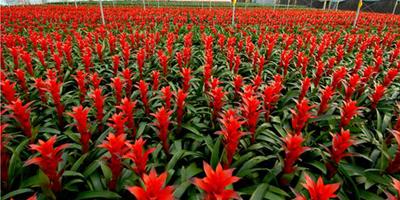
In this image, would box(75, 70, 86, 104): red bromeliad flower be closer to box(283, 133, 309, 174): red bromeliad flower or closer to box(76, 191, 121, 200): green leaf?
box(76, 191, 121, 200): green leaf

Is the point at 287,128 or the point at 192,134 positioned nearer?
the point at 192,134

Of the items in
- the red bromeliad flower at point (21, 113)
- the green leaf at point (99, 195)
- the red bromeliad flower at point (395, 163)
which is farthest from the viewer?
the red bromeliad flower at point (21, 113)

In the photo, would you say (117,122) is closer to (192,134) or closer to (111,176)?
(111,176)

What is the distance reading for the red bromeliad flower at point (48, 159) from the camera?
1.50m

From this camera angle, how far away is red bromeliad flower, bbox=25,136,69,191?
4.92 feet

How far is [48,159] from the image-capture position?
1.54 m

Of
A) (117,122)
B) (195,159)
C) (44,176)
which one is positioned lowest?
(195,159)

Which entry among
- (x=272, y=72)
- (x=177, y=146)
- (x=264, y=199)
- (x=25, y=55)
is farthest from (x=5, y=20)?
(x=264, y=199)

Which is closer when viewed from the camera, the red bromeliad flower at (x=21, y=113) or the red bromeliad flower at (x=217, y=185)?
the red bromeliad flower at (x=217, y=185)

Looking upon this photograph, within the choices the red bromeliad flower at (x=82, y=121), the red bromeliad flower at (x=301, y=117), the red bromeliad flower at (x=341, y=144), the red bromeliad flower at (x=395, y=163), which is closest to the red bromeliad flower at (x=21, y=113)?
the red bromeliad flower at (x=82, y=121)

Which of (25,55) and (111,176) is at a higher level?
(25,55)

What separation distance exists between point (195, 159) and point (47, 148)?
123 cm

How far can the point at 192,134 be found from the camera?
258 cm

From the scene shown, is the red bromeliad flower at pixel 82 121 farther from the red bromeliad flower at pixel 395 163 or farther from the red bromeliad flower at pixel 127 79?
the red bromeliad flower at pixel 395 163
